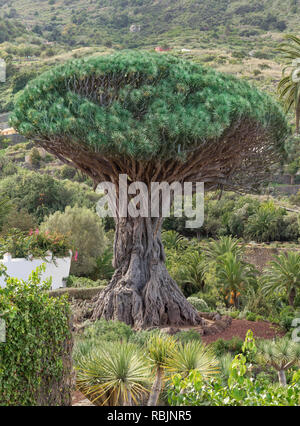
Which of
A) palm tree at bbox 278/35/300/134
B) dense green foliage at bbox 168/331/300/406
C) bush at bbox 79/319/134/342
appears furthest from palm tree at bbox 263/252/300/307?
dense green foliage at bbox 168/331/300/406

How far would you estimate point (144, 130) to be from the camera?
10.5 m

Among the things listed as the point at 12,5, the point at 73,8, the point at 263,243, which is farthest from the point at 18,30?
the point at 263,243

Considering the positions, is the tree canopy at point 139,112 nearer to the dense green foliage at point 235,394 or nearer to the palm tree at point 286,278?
the palm tree at point 286,278

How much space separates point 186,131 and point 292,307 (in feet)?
27.2

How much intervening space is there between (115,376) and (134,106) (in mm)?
6568

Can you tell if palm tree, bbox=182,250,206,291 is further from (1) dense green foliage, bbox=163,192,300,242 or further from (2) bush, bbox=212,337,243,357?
(1) dense green foliage, bbox=163,192,300,242

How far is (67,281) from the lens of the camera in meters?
17.8

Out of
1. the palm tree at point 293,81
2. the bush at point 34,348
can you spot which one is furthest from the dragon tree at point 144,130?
the palm tree at point 293,81

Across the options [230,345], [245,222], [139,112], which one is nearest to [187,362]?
[230,345]

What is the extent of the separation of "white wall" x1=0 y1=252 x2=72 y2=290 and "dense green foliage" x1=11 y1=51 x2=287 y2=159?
433cm

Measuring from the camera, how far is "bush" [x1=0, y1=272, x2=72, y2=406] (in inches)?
184

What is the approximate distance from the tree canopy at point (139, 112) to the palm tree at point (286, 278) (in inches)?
255

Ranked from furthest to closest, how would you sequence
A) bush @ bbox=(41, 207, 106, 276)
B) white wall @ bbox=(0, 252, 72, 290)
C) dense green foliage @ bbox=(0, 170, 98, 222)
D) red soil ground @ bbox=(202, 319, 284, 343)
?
dense green foliage @ bbox=(0, 170, 98, 222), bush @ bbox=(41, 207, 106, 276), white wall @ bbox=(0, 252, 72, 290), red soil ground @ bbox=(202, 319, 284, 343)

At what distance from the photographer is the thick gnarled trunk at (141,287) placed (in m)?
12.4
